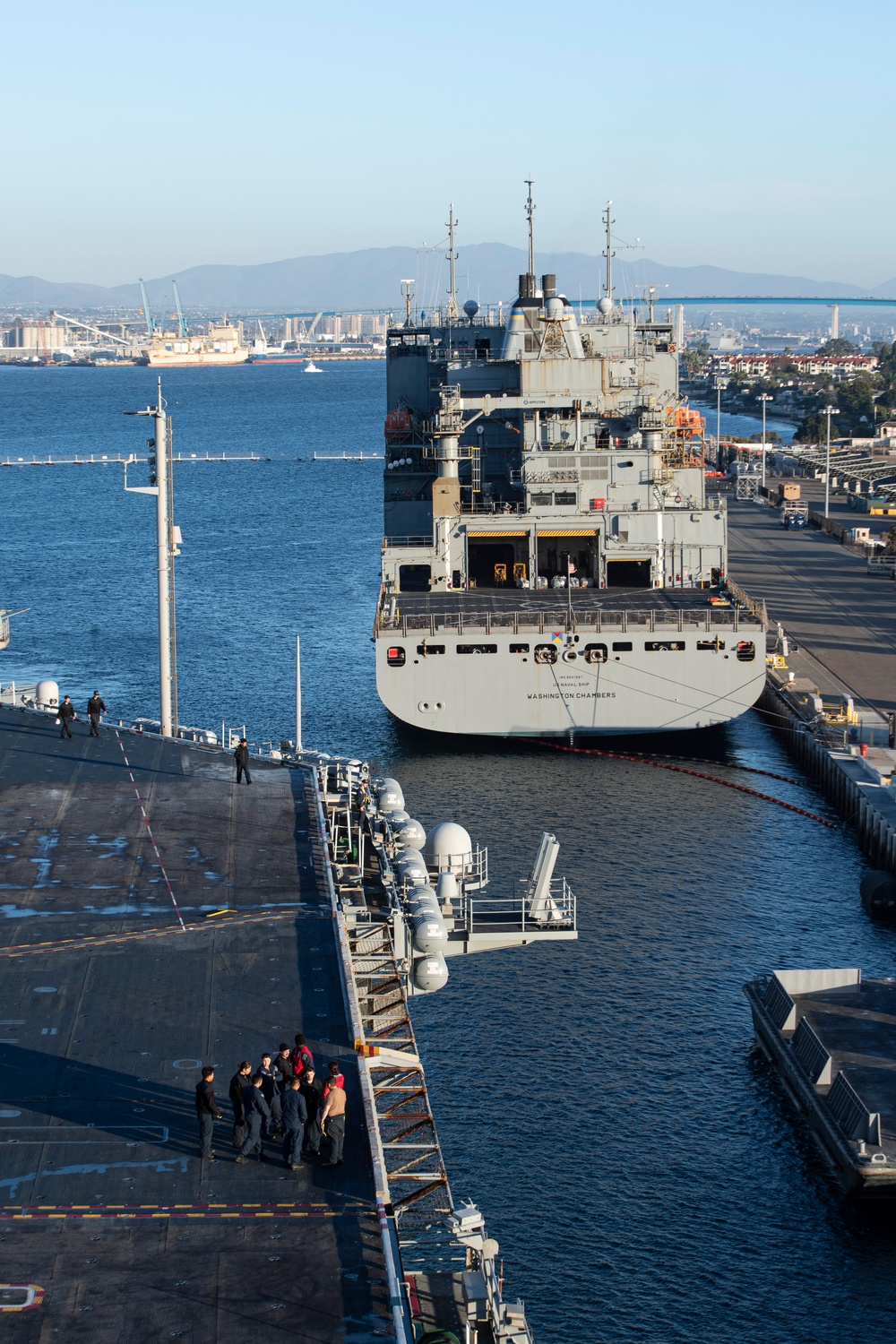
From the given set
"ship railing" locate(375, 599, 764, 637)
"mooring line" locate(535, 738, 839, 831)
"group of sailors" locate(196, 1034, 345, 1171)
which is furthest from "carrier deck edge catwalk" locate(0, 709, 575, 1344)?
"ship railing" locate(375, 599, 764, 637)

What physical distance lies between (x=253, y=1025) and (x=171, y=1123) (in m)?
2.86

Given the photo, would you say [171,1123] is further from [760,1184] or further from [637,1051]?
[637,1051]

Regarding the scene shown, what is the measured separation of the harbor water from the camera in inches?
1002

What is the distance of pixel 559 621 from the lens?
56.5 metres

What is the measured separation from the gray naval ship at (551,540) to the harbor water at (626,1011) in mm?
2320

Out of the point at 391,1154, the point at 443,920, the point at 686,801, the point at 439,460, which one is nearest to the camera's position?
the point at 391,1154

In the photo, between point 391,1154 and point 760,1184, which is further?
point 760,1184

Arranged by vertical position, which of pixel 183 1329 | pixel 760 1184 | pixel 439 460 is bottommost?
pixel 760 1184

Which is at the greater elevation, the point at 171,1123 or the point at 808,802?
the point at 171,1123

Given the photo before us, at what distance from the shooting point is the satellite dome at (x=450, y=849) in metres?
31.4

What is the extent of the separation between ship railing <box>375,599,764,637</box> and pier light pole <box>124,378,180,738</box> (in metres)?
13.5

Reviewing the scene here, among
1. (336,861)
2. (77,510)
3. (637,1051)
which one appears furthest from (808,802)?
(77,510)

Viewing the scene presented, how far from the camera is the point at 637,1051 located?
108 feet

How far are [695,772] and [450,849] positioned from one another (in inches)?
974
